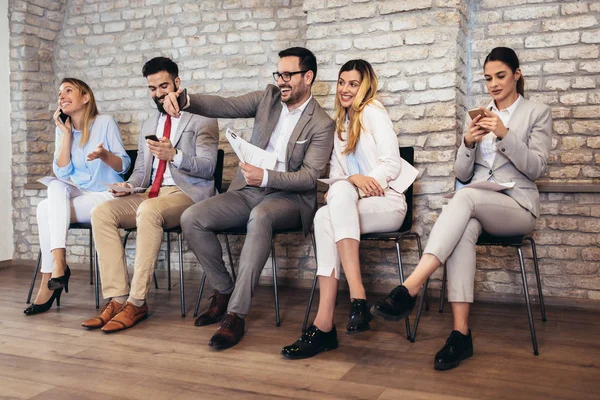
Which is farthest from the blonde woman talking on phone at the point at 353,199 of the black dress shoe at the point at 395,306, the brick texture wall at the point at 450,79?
the brick texture wall at the point at 450,79

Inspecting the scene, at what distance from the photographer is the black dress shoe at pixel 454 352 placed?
2428 millimetres

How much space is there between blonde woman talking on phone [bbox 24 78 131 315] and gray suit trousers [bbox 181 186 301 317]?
838 millimetres

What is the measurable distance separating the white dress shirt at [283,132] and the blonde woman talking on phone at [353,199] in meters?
0.24

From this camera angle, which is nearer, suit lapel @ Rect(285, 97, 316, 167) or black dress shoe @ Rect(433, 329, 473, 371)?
black dress shoe @ Rect(433, 329, 473, 371)

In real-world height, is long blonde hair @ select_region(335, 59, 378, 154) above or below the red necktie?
above

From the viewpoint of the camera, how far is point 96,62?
5062 mm

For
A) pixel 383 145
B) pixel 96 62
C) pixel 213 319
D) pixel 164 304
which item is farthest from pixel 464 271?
pixel 96 62

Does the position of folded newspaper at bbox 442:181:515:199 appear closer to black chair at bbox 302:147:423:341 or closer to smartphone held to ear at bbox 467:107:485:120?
smartphone held to ear at bbox 467:107:485:120

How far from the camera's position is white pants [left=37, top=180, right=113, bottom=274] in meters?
3.57

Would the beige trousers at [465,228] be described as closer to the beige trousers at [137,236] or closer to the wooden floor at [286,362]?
the wooden floor at [286,362]

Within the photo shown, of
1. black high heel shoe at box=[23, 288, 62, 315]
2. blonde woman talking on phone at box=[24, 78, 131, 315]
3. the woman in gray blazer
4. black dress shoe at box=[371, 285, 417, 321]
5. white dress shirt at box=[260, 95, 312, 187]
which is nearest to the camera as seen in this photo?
black dress shoe at box=[371, 285, 417, 321]

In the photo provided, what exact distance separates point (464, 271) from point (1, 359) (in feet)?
6.67

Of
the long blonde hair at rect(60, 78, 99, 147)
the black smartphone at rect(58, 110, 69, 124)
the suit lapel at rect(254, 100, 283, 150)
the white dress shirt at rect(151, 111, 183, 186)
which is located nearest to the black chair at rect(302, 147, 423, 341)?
the suit lapel at rect(254, 100, 283, 150)

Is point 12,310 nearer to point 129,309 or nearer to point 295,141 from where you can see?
point 129,309
